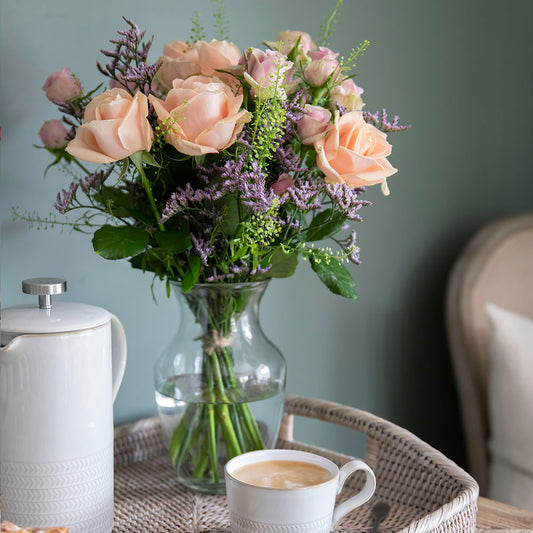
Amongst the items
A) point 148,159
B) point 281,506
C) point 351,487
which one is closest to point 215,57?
point 148,159

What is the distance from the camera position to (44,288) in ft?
2.38

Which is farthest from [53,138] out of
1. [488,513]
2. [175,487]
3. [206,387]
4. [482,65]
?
[482,65]

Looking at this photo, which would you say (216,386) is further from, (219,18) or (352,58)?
(219,18)

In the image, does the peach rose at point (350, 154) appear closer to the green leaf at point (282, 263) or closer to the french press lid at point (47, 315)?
the green leaf at point (282, 263)

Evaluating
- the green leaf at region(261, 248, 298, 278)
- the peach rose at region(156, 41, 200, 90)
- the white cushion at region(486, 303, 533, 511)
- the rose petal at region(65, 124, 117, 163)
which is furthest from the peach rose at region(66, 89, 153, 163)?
the white cushion at region(486, 303, 533, 511)

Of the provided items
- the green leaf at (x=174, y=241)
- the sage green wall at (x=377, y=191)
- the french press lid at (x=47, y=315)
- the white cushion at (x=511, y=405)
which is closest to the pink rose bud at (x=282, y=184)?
the green leaf at (x=174, y=241)

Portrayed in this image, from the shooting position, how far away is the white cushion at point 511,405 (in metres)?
1.36

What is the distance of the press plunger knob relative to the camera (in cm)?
73

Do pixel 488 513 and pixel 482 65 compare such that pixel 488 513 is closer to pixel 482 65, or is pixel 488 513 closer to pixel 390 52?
pixel 390 52

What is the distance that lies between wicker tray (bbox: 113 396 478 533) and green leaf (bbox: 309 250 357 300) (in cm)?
26

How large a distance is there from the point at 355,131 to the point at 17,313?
1.30 feet

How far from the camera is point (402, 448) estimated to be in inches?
37.1

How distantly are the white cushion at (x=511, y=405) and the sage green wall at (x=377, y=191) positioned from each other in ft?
0.73

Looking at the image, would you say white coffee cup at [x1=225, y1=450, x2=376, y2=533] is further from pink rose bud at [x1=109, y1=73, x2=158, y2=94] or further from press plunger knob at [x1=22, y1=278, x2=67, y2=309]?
pink rose bud at [x1=109, y1=73, x2=158, y2=94]
